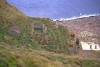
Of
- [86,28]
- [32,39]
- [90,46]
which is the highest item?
[86,28]

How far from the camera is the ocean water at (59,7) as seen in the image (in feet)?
53.0

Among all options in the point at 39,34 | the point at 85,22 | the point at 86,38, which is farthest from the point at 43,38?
the point at 85,22

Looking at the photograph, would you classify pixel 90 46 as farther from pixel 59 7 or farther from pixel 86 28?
pixel 59 7

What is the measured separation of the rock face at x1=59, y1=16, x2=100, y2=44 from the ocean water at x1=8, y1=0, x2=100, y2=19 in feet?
3.50

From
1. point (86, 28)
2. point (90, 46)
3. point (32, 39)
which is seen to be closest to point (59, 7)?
point (86, 28)

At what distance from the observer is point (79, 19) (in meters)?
15.9

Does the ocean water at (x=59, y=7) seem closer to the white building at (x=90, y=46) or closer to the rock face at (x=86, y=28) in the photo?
the rock face at (x=86, y=28)

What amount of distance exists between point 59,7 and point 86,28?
10.6ft

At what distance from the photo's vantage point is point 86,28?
14.4 meters

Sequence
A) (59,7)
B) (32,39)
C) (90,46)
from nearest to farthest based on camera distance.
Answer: (32,39) < (90,46) < (59,7)

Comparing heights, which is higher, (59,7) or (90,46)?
(59,7)

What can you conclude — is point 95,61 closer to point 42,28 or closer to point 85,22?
point 42,28

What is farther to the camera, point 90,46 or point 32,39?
point 90,46

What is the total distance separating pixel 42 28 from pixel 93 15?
22.8 ft
